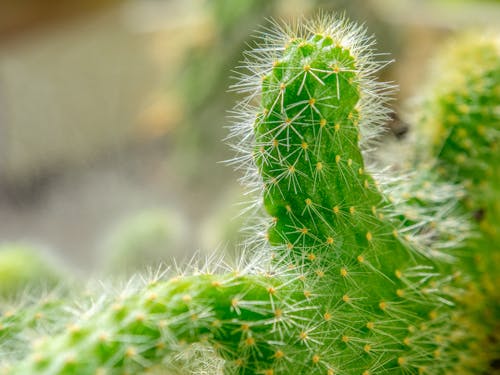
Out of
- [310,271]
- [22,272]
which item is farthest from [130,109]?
[310,271]

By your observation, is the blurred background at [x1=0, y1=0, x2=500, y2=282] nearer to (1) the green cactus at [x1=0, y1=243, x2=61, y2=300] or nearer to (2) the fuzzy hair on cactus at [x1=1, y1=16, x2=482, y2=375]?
(1) the green cactus at [x1=0, y1=243, x2=61, y2=300]

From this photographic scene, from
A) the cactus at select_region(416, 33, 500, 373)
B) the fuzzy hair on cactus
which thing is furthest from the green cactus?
the cactus at select_region(416, 33, 500, 373)

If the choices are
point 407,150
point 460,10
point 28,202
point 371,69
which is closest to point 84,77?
point 28,202

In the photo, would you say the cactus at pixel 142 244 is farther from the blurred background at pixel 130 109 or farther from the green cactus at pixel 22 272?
the green cactus at pixel 22 272

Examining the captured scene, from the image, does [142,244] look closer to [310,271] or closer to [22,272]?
[22,272]

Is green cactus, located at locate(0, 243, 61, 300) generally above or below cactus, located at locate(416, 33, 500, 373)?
below
